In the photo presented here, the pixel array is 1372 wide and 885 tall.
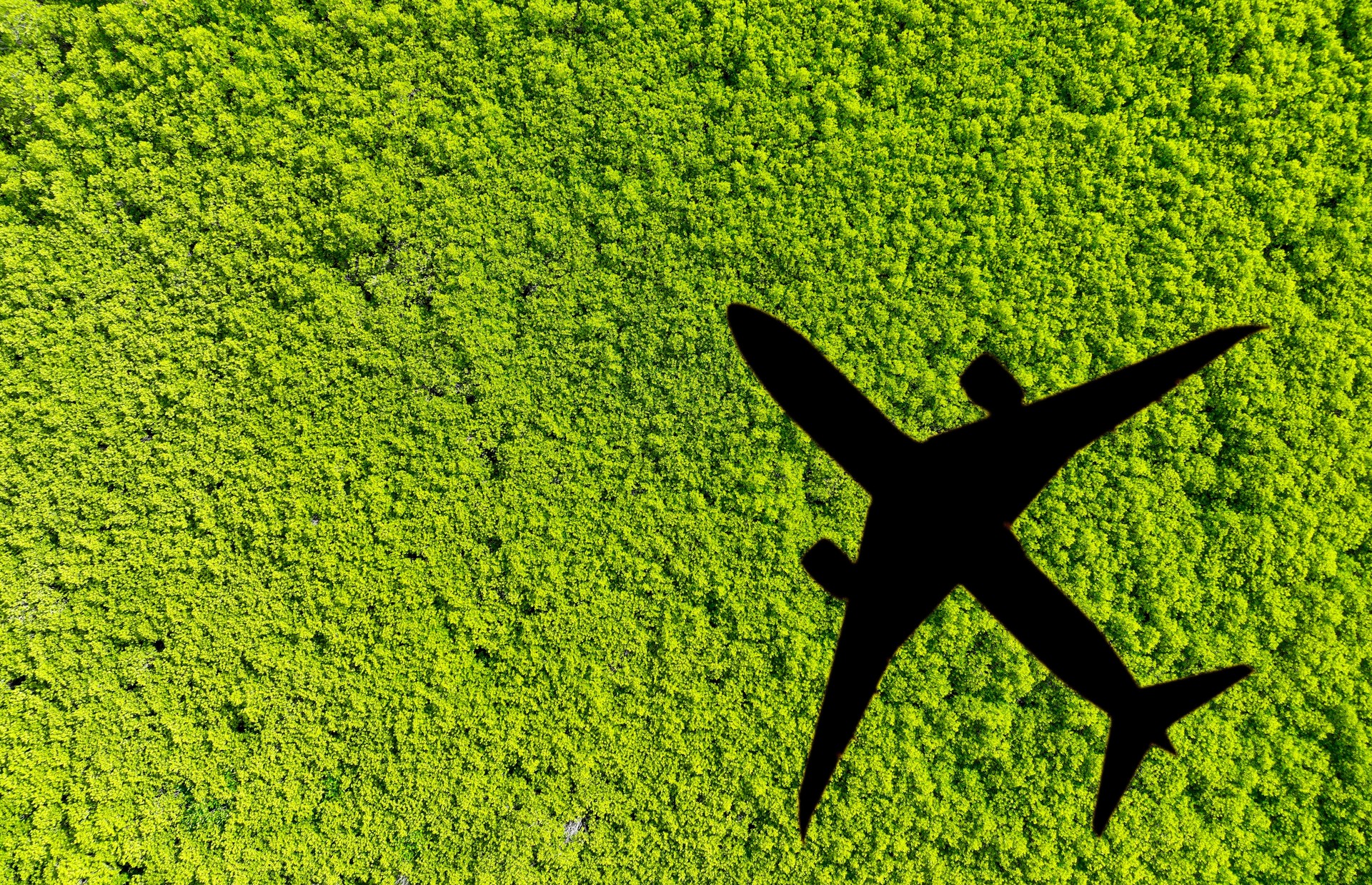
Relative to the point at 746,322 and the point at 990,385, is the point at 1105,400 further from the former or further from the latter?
the point at 746,322

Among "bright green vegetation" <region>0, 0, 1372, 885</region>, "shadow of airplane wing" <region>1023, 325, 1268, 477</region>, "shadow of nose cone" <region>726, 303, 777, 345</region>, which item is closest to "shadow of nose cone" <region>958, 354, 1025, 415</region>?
"bright green vegetation" <region>0, 0, 1372, 885</region>

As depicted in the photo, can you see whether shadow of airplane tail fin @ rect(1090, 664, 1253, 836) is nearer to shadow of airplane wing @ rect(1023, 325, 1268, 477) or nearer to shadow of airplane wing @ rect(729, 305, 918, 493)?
shadow of airplane wing @ rect(1023, 325, 1268, 477)

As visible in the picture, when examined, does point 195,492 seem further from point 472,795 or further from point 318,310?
point 472,795

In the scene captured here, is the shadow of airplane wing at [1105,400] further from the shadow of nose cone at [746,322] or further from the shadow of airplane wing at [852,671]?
the shadow of nose cone at [746,322]

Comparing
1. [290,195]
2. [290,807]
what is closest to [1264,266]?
[290,195]

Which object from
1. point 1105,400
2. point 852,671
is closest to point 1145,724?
point 852,671
